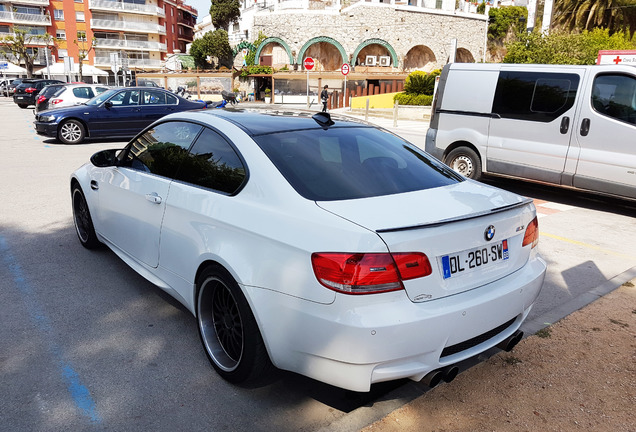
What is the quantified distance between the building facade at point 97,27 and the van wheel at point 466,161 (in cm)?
7104

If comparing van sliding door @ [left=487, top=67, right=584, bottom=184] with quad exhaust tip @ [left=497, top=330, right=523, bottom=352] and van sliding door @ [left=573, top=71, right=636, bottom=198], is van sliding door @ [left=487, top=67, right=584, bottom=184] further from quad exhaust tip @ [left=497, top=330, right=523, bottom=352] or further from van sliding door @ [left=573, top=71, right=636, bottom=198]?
quad exhaust tip @ [left=497, top=330, right=523, bottom=352]

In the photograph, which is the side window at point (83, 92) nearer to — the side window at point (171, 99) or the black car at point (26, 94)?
the side window at point (171, 99)

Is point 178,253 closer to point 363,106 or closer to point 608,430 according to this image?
point 608,430

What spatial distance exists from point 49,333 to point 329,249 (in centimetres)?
243

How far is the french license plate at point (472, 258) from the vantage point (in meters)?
2.54

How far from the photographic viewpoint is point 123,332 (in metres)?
3.71

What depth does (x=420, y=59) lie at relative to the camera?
208ft

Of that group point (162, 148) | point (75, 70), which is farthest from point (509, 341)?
point (75, 70)

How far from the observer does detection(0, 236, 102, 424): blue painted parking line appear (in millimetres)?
2870

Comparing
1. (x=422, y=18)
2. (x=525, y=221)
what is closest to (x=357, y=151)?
(x=525, y=221)

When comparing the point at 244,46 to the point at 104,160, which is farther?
the point at 244,46

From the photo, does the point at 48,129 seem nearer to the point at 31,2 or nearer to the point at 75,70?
the point at 75,70

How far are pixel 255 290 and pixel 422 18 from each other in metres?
64.3

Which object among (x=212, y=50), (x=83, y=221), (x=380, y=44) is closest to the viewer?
(x=83, y=221)
